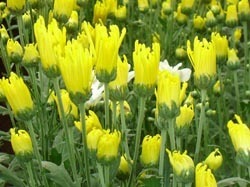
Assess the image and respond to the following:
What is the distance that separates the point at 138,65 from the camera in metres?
1.30

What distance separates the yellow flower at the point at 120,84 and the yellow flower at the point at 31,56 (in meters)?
0.36

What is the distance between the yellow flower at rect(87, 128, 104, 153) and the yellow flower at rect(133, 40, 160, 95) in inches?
4.2

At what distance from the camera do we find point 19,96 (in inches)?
54.4

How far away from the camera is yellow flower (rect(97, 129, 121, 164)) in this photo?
1.28 metres

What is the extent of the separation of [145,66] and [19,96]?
252mm

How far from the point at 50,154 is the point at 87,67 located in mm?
487

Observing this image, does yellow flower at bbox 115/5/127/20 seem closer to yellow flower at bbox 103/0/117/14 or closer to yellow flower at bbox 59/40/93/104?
yellow flower at bbox 103/0/117/14

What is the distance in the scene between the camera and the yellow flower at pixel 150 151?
140cm

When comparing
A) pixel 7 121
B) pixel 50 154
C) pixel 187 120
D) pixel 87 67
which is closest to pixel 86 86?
pixel 87 67

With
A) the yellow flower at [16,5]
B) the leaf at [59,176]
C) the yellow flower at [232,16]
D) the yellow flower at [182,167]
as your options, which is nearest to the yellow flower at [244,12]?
the yellow flower at [232,16]

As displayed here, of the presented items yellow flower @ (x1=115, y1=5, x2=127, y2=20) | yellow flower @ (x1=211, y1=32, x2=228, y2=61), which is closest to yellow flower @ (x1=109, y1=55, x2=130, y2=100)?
yellow flower @ (x1=211, y1=32, x2=228, y2=61)

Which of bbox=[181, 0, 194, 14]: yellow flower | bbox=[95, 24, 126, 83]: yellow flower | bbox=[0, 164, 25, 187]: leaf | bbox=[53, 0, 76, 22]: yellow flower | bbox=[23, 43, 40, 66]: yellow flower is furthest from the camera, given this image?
bbox=[181, 0, 194, 14]: yellow flower

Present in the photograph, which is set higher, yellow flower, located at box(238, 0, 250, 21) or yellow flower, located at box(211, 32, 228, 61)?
yellow flower, located at box(238, 0, 250, 21)

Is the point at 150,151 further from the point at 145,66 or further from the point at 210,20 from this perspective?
the point at 210,20
